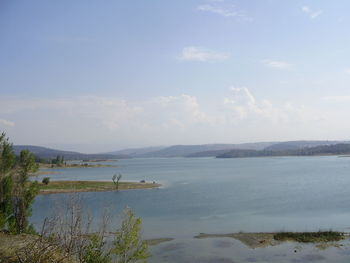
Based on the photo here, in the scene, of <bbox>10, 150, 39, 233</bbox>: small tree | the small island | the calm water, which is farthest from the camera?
the small island

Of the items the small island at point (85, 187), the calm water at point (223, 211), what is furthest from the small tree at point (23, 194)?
the small island at point (85, 187)

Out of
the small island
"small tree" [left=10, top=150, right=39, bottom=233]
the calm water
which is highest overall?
"small tree" [left=10, top=150, right=39, bottom=233]

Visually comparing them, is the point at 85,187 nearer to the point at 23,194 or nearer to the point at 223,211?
the point at 223,211

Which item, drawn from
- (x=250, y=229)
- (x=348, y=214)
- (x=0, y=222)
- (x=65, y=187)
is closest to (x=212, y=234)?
(x=250, y=229)

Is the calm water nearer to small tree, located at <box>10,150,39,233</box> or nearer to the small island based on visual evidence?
small tree, located at <box>10,150,39,233</box>

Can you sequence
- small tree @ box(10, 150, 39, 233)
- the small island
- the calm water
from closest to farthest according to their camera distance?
small tree @ box(10, 150, 39, 233) < the calm water < the small island

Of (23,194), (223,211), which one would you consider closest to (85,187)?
(223,211)

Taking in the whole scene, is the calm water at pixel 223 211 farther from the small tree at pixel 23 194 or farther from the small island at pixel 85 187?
the small island at pixel 85 187

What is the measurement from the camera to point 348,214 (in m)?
39.9

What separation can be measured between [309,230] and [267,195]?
81.4 feet

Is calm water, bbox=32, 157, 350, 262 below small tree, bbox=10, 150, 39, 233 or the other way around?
below

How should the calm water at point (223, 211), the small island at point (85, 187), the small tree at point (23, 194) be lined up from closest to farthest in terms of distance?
the small tree at point (23, 194) < the calm water at point (223, 211) < the small island at point (85, 187)

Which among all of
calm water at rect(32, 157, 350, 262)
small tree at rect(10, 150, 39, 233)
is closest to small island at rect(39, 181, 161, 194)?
calm water at rect(32, 157, 350, 262)

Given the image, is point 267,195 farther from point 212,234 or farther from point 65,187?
point 65,187
